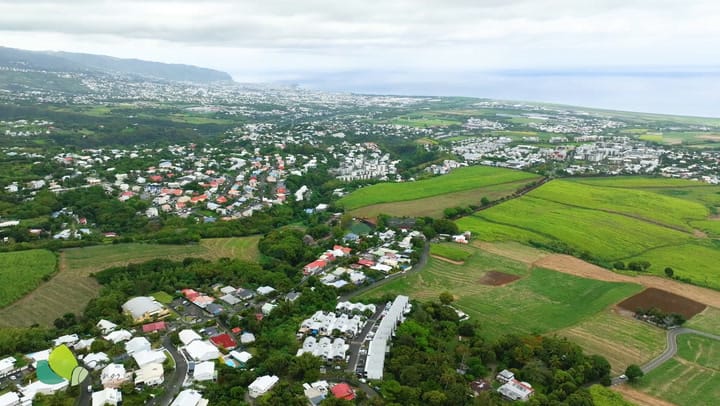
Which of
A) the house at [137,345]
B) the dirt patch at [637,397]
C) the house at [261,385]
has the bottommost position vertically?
the house at [137,345]

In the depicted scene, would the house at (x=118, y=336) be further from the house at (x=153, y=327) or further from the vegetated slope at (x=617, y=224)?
the vegetated slope at (x=617, y=224)

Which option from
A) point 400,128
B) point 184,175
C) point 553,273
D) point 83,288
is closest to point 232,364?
point 83,288

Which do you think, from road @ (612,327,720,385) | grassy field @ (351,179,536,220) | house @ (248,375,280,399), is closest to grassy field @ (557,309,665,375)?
road @ (612,327,720,385)

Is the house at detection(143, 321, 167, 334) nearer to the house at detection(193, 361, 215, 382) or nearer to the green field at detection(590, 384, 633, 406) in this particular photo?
the house at detection(193, 361, 215, 382)

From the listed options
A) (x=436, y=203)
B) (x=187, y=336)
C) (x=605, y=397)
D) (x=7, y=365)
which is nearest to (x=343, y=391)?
(x=187, y=336)

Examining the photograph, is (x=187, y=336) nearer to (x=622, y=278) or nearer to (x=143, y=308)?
(x=143, y=308)

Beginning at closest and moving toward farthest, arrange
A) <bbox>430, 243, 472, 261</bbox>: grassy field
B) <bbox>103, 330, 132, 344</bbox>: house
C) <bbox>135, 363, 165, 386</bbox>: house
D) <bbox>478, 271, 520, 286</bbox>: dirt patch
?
<bbox>135, 363, 165, 386</bbox>: house
<bbox>103, 330, 132, 344</bbox>: house
<bbox>478, 271, 520, 286</bbox>: dirt patch
<bbox>430, 243, 472, 261</bbox>: grassy field

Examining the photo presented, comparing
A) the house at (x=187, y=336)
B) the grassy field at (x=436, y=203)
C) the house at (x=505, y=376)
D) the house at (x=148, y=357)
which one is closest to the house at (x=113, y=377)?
the house at (x=148, y=357)
